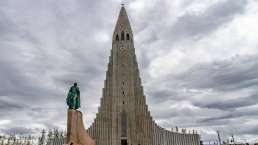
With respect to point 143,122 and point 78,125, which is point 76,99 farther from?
point 143,122

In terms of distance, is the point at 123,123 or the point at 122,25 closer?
the point at 123,123

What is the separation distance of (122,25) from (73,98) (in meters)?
35.7

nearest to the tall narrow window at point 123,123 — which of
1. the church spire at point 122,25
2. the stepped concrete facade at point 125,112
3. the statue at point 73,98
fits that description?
the stepped concrete facade at point 125,112

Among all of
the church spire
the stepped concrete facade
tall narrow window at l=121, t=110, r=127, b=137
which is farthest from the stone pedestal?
the church spire

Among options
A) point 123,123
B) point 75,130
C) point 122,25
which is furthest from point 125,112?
point 75,130

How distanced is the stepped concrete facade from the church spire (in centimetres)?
59

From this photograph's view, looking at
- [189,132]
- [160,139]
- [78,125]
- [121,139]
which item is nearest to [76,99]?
[78,125]

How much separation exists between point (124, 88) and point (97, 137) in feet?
30.9

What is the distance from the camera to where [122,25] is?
52219 millimetres

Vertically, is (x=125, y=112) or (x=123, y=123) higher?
(x=125, y=112)

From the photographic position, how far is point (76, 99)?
60.8ft

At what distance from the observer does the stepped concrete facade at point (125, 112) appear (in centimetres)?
4484

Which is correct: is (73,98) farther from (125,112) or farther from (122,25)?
(122,25)

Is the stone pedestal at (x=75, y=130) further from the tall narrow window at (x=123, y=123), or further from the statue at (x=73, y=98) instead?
the tall narrow window at (x=123, y=123)
